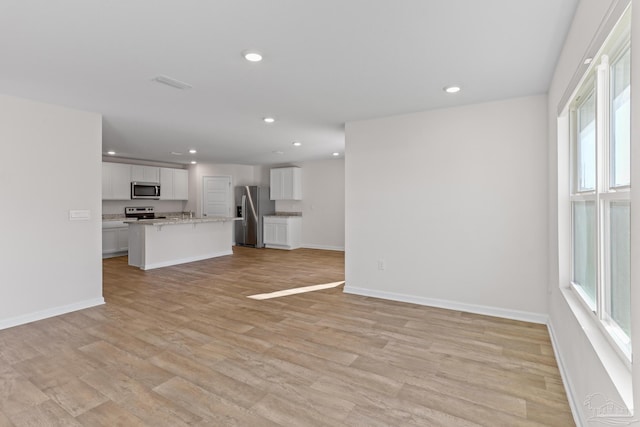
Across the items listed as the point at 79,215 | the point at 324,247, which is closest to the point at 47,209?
the point at 79,215

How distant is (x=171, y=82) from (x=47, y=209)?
2073mm

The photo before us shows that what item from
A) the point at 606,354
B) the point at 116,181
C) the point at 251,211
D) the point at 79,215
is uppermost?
the point at 116,181

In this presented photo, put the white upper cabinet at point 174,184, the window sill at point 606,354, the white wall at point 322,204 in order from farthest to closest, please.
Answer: the white upper cabinet at point 174,184
the white wall at point 322,204
the window sill at point 606,354

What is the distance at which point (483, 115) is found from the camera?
137 inches

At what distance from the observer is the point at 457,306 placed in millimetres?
3652

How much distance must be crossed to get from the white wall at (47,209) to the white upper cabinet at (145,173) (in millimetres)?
4234

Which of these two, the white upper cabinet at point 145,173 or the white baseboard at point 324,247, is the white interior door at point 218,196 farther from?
the white baseboard at point 324,247

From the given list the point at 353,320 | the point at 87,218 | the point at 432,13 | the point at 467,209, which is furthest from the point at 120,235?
the point at 432,13

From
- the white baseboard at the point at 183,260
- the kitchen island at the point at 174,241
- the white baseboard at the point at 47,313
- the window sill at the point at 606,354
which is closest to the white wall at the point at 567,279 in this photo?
the window sill at the point at 606,354

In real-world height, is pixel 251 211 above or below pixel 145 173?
below

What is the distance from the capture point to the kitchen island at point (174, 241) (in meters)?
5.97

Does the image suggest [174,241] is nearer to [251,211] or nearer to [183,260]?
[183,260]

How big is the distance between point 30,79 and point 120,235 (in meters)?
5.32

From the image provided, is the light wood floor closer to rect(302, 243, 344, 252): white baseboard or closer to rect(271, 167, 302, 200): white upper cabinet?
rect(302, 243, 344, 252): white baseboard
